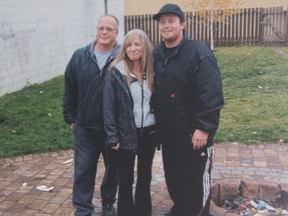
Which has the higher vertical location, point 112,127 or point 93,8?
point 93,8

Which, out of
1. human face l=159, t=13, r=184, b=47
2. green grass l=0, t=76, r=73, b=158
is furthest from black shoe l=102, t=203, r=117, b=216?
green grass l=0, t=76, r=73, b=158

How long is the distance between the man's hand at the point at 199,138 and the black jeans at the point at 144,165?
371 mm

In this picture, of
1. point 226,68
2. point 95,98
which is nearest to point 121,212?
point 95,98

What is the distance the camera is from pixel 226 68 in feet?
39.4

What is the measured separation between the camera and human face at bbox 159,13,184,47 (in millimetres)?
3208

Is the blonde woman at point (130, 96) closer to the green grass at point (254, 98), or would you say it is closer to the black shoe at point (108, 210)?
the black shoe at point (108, 210)

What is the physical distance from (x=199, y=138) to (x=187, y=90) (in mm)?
380

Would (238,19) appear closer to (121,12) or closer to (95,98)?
(121,12)

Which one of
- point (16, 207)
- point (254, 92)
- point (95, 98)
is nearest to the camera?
point (95, 98)

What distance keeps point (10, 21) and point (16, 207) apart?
20.5 feet

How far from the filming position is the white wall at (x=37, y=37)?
30.9ft

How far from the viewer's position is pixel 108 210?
4.01 m

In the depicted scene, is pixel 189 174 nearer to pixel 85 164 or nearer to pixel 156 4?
pixel 85 164

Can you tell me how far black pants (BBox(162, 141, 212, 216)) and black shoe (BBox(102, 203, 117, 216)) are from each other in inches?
27.9
